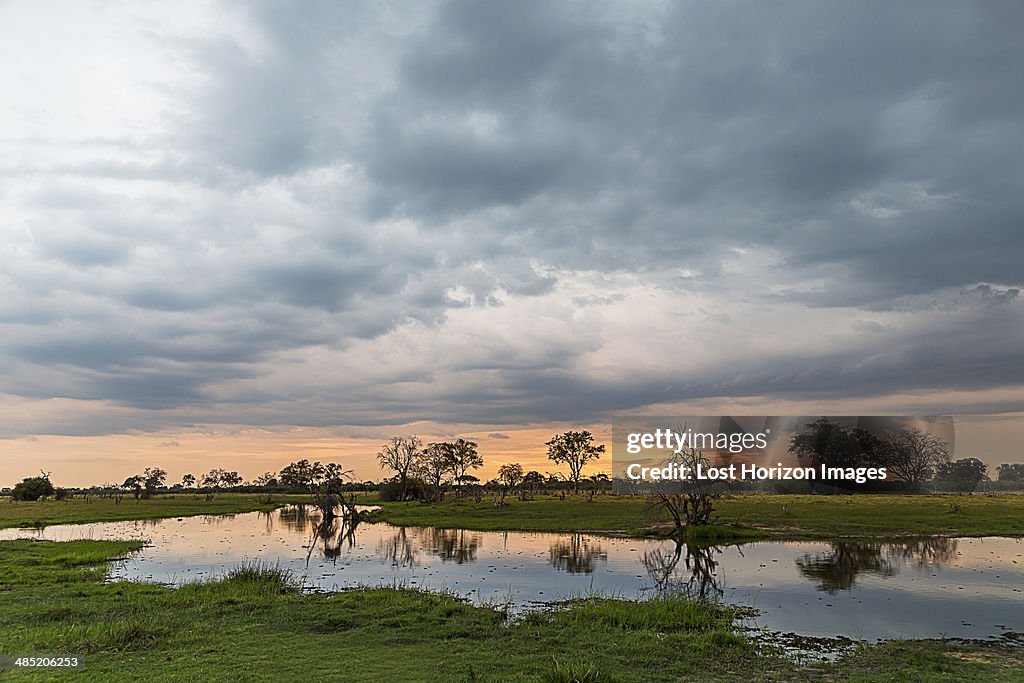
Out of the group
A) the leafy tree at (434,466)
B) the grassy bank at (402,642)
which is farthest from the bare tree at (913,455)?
the grassy bank at (402,642)

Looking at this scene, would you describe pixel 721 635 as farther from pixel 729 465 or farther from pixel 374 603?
pixel 729 465

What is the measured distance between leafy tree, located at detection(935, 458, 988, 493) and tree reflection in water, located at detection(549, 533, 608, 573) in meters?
91.8

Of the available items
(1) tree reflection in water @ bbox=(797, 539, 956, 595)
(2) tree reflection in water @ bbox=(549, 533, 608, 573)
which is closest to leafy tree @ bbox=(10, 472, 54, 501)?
(2) tree reflection in water @ bbox=(549, 533, 608, 573)

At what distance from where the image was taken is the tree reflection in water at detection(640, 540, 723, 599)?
24.4 m

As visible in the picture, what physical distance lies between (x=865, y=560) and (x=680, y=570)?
9705 millimetres

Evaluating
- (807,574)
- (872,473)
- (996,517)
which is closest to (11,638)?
(807,574)

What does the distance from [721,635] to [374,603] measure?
10.2 metres

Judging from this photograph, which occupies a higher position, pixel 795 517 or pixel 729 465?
pixel 729 465

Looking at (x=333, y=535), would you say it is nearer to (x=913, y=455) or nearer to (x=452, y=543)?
(x=452, y=543)

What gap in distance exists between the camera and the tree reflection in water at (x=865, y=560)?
26594mm

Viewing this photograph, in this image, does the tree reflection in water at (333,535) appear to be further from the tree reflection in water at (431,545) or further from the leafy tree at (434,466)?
the leafy tree at (434,466)

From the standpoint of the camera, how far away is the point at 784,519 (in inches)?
1962

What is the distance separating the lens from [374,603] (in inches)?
783

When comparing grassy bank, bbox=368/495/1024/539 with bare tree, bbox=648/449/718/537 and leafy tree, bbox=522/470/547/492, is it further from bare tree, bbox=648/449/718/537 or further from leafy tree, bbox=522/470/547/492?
leafy tree, bbox=522/470/547/492
